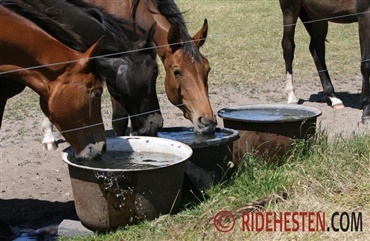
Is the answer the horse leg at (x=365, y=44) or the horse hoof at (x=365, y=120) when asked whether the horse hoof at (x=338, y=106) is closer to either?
the horse leg at (x=365, y=44)

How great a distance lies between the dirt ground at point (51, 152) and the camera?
5609mm

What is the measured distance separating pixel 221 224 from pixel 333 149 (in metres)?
1.51

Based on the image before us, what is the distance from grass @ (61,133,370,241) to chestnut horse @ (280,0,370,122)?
2.43 m

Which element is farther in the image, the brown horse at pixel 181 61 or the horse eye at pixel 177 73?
the horse eye at pixel 177 73

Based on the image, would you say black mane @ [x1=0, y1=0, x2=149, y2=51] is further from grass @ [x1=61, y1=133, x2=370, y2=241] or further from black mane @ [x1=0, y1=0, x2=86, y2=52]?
grass @ [x1=61, y1=133, x2=370, y2=241]

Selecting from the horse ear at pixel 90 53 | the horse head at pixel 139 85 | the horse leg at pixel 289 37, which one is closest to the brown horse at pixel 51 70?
the horse ear at pixel 90 53

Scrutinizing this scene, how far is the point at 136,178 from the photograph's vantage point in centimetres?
461

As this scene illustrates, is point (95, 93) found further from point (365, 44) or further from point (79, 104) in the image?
point (365, 44)

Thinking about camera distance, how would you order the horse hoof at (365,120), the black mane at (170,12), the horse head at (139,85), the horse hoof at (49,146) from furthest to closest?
1. the horse hoof at (365,120)
2. the horse hoof at (49,146)
3. the black mane at (170,12)
4. the horse head at (139,85)

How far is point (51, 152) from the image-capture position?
693 centimetres

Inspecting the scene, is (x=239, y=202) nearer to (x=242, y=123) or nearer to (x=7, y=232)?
(x=242, y=123)

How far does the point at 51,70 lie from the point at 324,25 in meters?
5.67

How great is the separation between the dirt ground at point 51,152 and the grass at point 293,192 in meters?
0.73

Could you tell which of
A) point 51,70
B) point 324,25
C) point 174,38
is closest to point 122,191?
point 51,70
